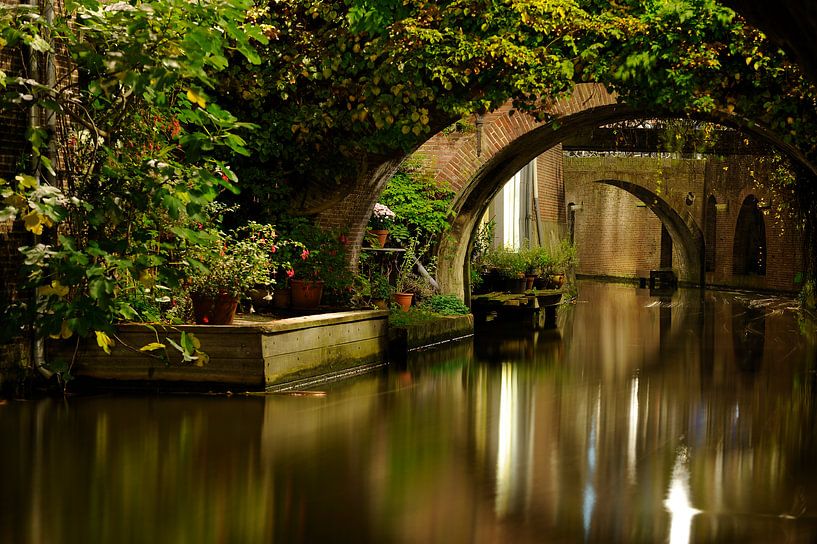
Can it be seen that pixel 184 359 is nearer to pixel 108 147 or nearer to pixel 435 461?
pixel 108 147

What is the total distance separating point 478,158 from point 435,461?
8252mm

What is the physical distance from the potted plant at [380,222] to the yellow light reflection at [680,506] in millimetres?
7196

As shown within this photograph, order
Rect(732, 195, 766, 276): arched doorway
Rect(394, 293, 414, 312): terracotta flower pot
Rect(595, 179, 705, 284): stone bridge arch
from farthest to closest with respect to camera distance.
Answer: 1. Rect(595, 179, 705, 284): stone bridge arch
2. Rect(732, 195, 766, 276): arched doorway
3. Rect(394, 293, 414, 312): terracotta flower pot

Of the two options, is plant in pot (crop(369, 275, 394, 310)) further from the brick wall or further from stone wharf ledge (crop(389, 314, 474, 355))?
the brick wall

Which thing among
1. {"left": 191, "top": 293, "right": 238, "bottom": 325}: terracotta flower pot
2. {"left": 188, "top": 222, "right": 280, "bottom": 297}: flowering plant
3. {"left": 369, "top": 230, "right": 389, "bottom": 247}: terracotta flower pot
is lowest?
{"left": 191, "top": 293, "right": 238, "bottom": 325}: terracotta flower pot

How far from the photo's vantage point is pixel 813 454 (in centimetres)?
545

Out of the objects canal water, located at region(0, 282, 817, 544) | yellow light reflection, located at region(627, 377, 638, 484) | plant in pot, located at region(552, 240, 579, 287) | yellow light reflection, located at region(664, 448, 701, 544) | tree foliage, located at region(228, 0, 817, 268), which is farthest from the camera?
plant in pot, located at region(552, 240, 579, 287)

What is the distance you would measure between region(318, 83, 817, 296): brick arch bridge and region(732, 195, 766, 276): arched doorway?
14172 mm

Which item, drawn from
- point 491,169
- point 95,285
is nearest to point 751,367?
point 491,169

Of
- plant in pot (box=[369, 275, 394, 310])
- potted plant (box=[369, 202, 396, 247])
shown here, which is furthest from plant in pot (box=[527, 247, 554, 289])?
plant in pot (box=[369, 275, 394, 310])

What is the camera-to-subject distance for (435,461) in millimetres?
5207

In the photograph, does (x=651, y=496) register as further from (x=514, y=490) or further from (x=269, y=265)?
(x=269, y=265)

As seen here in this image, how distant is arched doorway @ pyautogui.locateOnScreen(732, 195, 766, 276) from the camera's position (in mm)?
26844

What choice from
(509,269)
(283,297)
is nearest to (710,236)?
(509,269)
